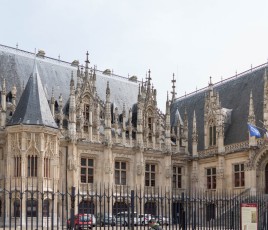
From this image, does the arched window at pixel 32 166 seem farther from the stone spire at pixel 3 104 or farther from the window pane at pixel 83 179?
the window pane at pixel 83 179

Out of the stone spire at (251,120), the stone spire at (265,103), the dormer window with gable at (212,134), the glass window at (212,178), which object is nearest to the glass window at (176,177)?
the glass window at (212,178)

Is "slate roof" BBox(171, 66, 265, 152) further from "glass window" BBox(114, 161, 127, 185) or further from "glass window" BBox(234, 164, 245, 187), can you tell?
"glass window" BBox(114, 161, 127, 185)

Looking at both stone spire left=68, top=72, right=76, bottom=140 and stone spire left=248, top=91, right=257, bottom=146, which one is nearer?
stone spire left=68, top=72, right=76, bottom=140

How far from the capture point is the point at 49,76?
3838 cm

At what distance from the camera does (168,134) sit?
3841cm

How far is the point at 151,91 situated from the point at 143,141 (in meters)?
4.64

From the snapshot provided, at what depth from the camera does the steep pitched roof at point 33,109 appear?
30859 millimetres

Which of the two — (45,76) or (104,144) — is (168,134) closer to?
(104,144)

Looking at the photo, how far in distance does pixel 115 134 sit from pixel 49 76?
704 cm

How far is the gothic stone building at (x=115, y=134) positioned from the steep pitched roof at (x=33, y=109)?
2.4 inches

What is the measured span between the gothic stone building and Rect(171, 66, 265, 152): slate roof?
104 millimetres

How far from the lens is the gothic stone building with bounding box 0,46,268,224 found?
31078mm

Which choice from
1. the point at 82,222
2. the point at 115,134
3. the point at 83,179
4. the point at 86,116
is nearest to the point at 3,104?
the point at 86,116

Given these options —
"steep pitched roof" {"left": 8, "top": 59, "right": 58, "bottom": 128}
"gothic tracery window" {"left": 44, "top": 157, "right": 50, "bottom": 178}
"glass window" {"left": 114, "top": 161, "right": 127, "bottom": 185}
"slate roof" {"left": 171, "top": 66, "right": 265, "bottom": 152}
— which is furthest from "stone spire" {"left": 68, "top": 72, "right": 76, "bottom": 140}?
"slate roof" {"left": 171, "top": 66, "right": 265, "bottom": 152}
